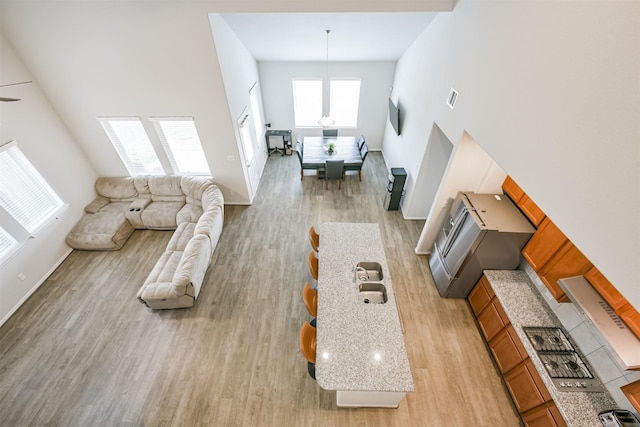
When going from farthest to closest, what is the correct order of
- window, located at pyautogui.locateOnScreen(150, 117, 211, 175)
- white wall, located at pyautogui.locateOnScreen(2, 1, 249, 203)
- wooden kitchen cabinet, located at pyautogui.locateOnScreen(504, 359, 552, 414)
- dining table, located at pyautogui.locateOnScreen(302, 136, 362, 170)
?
dining table, located at pyautogui.locateOnScreen(302, 136, 362, 170) → window, located at pyautogui.locateOnScreen(150, 117, 211, 175) → white wall, located at pyautogui.locateOnScreen(2, 1, 249, 203) → wooden kitchen cabinet, located at pyautogui.locateOnScreen(504, 359, 552, 414)

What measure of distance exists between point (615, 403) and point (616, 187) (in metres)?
2.40

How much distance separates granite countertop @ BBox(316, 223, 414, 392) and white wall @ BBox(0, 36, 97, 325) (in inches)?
206

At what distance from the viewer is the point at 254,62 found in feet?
22.3

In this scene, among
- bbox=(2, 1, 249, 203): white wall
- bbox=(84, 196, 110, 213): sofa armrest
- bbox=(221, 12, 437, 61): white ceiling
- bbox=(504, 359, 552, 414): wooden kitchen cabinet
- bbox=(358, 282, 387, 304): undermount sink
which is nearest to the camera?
bbox=(504, 359, 552, 414): wooden kitchen cabinet

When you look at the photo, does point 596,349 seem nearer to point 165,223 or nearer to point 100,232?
point 165,223

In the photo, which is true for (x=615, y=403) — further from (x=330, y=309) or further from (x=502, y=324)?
(x=330, y=309)

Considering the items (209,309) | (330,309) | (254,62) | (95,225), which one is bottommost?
(209,309)

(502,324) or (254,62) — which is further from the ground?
(254,62)

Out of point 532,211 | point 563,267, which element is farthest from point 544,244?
point 532,211

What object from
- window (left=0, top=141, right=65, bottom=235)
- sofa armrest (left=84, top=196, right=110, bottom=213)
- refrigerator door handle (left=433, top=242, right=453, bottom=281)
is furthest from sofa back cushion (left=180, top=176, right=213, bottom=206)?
refrigerator door handle (left=433, top=242, right=453, bottom=281)

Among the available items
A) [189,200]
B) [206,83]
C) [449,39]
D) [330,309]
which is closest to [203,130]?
[206,83]

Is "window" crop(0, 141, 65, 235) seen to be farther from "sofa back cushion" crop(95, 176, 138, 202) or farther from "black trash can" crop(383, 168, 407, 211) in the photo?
"black trash can" crop(383, 168, 407, 211)

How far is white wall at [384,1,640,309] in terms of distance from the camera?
153 centimetres

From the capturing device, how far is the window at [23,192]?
420cm
